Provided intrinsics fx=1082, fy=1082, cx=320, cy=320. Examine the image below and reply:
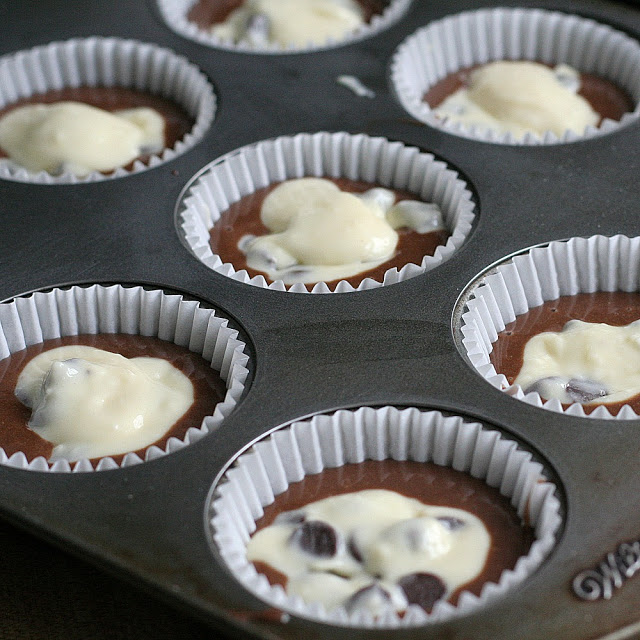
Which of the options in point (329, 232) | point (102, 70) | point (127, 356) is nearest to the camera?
point (127, 356)

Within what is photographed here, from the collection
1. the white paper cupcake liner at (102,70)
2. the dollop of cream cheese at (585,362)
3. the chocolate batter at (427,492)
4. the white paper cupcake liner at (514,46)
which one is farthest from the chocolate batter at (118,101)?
the chocolate batter at (427,492)

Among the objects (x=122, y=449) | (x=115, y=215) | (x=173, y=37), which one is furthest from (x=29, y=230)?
(x=173, y=37)

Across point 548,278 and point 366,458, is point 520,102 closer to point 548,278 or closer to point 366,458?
point 548,278

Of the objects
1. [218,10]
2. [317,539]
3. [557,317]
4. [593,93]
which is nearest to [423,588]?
[317,539]

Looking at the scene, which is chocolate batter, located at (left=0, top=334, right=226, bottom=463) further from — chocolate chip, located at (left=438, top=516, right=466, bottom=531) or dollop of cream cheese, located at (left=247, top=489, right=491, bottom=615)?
chocolate chip, located at (left=438, top=516, right=466, bottom=531)

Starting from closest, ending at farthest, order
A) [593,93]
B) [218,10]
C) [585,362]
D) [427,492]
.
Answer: [427,492] → [585,362] → [593,93] → [218,10]

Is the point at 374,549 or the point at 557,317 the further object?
the point at 557,317
